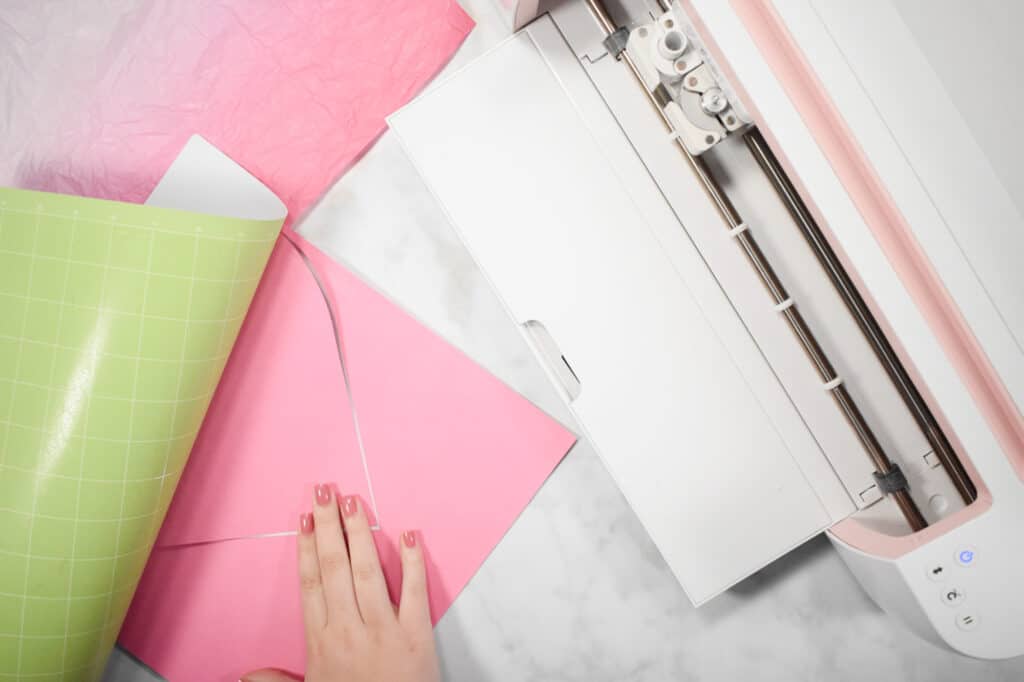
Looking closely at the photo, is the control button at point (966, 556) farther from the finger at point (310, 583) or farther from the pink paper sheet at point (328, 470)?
the finger at point (310, 583)

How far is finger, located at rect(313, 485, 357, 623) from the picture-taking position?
0.73 meters

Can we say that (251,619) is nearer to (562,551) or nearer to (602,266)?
(562,551)

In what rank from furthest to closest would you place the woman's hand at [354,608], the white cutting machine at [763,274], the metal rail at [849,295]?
1. the woman's hand at [354,608]
2. the metal rail at [849,295]
3. the white cutting machine at [763,274]

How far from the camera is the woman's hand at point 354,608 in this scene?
724 millimetres

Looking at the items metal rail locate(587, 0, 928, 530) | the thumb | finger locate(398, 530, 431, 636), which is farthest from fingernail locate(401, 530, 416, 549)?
metal rail locate(587, 0, 928, 530)

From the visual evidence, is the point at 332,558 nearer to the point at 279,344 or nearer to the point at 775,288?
the point at 279,344

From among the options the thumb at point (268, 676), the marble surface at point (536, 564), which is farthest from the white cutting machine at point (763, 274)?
the thumb at point (268, 676)

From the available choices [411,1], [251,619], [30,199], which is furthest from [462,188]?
[251,619]

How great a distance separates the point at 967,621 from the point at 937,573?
0.13 feet

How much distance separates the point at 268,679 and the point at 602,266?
0.54 metres

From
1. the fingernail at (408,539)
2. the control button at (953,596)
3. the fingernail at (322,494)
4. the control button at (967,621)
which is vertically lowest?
the control button at (967,621)

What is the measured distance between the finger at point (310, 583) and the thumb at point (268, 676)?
57 mm

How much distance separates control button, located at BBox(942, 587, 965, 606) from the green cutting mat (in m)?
0.62

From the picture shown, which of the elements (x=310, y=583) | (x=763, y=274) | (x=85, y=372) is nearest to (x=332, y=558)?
(x=310, y=583)
